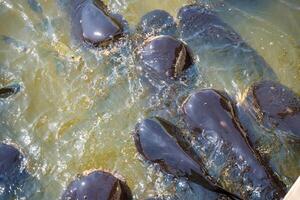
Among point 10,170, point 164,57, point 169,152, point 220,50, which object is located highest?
point 164,57

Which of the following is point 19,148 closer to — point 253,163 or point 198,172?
point 198,172

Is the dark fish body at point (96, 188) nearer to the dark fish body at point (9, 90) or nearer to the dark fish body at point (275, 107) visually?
the dark fish body at point (9, 90)

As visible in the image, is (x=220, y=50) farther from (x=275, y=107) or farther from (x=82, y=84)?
(x=82, y=84)

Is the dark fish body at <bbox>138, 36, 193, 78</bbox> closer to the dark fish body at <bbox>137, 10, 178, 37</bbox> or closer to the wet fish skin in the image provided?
the dark fish body at <bbox>137, 10, 178, 37</bbox>

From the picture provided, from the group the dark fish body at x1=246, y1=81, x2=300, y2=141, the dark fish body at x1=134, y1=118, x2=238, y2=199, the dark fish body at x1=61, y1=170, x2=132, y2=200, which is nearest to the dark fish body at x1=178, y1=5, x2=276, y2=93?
the dark fish body at x1=246, y1=81, x2=300, y2=141

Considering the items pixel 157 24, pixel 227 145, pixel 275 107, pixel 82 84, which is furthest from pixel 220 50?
pixel 82 84

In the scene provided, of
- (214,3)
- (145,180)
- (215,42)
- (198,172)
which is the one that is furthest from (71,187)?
(214,3)
